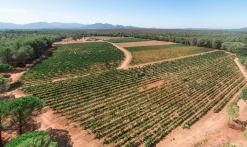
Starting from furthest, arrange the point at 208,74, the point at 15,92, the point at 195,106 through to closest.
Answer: the point at 208,74 → the point at 15,92 → the point at 195,106

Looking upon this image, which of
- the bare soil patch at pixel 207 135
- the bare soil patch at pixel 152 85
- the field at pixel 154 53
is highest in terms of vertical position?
the field at pixel 154 53

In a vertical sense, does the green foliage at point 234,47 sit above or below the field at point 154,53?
above

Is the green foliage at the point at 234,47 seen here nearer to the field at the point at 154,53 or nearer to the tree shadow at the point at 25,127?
the field at the point at 154,53

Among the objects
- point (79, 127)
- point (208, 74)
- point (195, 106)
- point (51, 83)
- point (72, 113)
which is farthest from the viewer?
point (208, 74)

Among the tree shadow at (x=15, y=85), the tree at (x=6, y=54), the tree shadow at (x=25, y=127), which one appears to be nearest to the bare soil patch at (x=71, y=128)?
the tree shadow at (x=25, y=127)

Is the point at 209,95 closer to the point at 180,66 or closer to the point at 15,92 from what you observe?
the point at 180,66

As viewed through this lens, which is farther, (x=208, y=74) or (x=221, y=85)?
(x=208, y=74)

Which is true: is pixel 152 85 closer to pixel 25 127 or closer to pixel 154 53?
pixel 25 127

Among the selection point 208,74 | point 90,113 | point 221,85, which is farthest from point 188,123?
point 208,74
